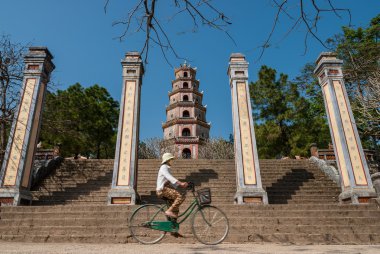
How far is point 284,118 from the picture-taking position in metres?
22.4

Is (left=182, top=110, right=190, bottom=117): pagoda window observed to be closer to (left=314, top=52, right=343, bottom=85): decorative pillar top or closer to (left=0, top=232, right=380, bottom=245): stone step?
(left=314, top=52, right=343, bottom=85): decorative pillar top

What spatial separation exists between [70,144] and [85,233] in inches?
643

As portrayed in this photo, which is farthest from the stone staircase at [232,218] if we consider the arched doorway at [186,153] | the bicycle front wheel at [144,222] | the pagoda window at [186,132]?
the pagoda window at [186,132]

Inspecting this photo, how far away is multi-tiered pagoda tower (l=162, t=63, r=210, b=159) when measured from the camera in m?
27.4

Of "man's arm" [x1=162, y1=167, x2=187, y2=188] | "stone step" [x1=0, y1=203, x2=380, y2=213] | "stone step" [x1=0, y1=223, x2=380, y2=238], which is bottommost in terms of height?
"stone step" [x1=0, y1=223, x2=380, y2=238]

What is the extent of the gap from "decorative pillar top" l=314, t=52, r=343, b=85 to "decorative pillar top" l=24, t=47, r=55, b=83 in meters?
10.0

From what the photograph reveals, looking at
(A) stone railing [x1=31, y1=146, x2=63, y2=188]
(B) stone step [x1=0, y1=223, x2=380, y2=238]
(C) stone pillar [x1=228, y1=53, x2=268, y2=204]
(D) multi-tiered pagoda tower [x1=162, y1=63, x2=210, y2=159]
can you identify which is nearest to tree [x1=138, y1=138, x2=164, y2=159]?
(D) multi-tiered pagoda tower [x1=162, y1=63, x2=210, y2=159]

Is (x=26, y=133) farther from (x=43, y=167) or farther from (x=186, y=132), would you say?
(x=186, y=132)

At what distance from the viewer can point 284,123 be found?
22891mm

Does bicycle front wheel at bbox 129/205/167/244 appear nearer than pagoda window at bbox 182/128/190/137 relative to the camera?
Yes

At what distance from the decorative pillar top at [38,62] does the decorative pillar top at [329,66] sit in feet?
32.9

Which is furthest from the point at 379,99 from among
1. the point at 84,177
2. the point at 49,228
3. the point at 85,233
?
the point at 84,177

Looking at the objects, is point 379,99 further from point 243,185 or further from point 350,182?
point 243,185

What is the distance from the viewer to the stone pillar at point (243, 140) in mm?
8547
